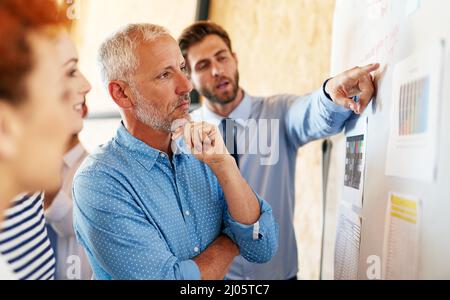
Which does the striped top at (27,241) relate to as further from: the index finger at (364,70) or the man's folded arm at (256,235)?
the index finger at (364,70)

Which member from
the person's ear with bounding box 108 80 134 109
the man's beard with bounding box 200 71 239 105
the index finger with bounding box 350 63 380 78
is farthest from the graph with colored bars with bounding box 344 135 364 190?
the person's ear with bounding box 108 80 134 109

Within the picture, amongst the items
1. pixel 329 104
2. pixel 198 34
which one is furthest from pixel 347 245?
pixel 198 34

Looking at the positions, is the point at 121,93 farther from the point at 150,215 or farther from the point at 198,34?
the point at 198,34

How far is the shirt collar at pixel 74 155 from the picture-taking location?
107 cm

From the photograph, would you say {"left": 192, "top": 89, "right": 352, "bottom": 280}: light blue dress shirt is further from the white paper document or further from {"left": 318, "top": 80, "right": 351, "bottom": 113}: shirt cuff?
the white paper document

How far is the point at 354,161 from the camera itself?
1.01 metres

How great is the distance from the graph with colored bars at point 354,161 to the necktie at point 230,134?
0.27 meters

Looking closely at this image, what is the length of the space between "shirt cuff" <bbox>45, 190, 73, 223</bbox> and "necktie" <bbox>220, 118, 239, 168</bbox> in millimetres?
421

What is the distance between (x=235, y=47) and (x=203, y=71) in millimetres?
151

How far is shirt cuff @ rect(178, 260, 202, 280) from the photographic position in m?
0.81

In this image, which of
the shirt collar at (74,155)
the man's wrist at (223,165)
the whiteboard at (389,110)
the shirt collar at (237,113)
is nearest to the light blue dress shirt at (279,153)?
the shirt collar at (237,113)

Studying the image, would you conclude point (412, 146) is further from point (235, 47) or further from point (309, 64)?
point (235, 47)

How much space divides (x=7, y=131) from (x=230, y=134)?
0.64 metres

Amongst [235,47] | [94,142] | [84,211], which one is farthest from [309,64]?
[84,211]
